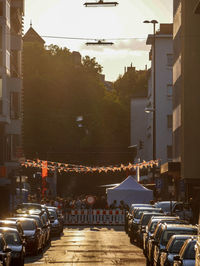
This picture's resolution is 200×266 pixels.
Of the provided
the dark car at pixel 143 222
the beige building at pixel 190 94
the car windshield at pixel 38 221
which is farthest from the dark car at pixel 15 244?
the beige building at pixel 190 94

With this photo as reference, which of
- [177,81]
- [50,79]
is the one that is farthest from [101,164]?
[177,81]

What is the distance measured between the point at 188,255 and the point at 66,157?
77.4m

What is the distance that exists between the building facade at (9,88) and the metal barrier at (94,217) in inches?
242

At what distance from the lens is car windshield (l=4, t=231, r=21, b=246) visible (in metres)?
27.9

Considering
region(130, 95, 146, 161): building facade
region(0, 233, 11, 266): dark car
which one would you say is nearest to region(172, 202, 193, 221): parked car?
region(0, 233, 11, 266): dark car

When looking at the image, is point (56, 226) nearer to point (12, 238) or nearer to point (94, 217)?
point (94, 217)

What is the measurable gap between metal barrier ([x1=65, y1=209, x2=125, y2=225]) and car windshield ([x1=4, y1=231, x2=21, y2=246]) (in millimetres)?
36521

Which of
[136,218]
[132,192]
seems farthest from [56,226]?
[132,192]

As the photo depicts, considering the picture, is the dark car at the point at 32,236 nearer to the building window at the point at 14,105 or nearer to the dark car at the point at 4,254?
the dark car at the point at 4,254

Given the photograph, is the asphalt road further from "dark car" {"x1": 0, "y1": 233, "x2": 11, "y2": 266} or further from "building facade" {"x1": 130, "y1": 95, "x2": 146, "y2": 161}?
"building facade" {"x1": 130, "y1": 95, "x2": 146, "y2": 161}

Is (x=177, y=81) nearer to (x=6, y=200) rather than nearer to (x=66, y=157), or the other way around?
(x=6, y=200)

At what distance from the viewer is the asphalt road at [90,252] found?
3150 centimetres

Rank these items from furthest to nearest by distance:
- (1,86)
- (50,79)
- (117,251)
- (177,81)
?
(50,79) < (177,81) < (1,86) < (117,251)

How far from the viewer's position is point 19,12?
6775 centimetres
